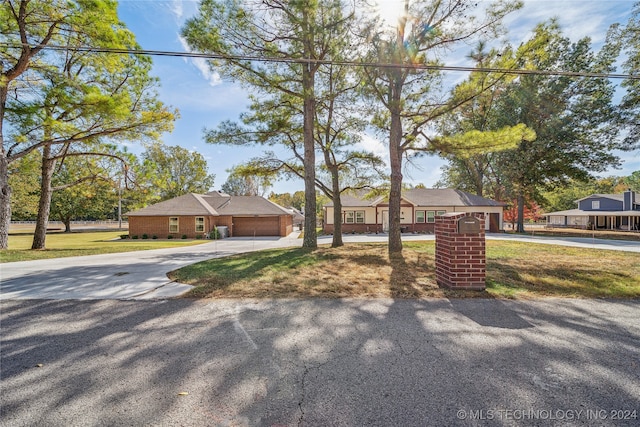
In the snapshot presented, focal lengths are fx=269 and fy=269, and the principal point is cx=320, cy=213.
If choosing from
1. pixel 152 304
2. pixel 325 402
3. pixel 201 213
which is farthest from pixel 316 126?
pixel 201 213

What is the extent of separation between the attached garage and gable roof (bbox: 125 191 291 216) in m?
0.73

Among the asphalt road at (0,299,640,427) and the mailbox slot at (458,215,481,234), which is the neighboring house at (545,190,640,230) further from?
the asphalt road at (0,299,640,427)

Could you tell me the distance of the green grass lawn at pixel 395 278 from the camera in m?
5.20

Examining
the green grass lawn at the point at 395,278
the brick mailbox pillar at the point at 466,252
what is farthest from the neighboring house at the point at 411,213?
the brick mailbox pillar at the point at 466,252

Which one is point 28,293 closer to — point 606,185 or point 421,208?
point 421,208

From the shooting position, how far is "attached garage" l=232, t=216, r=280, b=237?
25.7m

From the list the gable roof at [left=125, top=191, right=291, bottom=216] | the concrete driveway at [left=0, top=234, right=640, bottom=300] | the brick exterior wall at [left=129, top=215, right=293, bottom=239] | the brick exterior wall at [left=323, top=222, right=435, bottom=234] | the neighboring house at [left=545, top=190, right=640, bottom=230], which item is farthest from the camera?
the neighboring house at [left=545, top=190, right=640, bottom=230]

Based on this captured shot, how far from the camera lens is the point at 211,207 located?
1030 inches

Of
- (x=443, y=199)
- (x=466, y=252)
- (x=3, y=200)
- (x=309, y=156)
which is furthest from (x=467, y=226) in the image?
(x=443, y=199)

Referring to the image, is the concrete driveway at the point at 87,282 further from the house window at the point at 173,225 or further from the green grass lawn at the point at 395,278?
the house window at the point at 173,225

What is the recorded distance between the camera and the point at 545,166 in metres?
25.0

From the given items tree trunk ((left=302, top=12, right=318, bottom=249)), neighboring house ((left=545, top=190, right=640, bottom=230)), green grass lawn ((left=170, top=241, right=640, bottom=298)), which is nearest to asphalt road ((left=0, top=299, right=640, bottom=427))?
green grass lawn ((left=170, top=241, right=640, bottom=298))

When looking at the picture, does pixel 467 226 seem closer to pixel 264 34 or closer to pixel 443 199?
Result: pixel 264 34

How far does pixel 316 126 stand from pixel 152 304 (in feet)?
37.2
